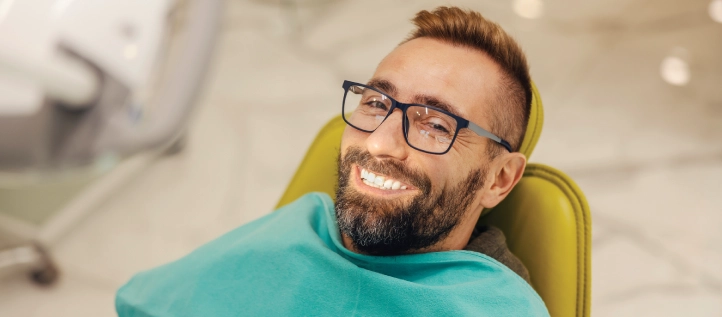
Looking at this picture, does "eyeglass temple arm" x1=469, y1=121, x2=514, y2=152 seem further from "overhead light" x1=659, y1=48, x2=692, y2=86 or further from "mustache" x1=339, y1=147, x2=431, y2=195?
"overhead light" x1=659, y1=48, x2=692, y2=86

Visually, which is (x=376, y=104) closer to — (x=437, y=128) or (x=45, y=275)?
(x=437, y=128)

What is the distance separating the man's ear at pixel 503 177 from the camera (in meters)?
1.06

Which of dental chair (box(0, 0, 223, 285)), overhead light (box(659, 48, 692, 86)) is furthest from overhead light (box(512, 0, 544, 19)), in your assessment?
dental chair (box(0, 0, 223, 285))

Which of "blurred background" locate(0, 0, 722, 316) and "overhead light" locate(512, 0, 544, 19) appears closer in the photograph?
"blurred background" locate(0, 0, 722, 316)

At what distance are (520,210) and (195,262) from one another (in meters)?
Result: 0.69

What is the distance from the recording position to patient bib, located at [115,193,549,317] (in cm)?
93

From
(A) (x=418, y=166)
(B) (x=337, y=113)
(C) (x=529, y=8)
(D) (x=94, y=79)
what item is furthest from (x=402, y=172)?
(C) (x=529, y=8)

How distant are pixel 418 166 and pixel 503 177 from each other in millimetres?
214

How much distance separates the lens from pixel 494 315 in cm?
91

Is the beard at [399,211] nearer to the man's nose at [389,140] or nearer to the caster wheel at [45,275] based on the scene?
the man's nose at [389,140]

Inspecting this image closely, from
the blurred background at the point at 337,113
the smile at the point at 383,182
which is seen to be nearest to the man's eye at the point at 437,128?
the smile at the point at 383,182

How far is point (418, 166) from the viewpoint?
98 cm

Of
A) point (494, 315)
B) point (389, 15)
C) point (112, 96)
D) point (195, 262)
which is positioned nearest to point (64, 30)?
point (112, 96)

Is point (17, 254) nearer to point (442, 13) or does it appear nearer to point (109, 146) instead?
point (442, 13)
